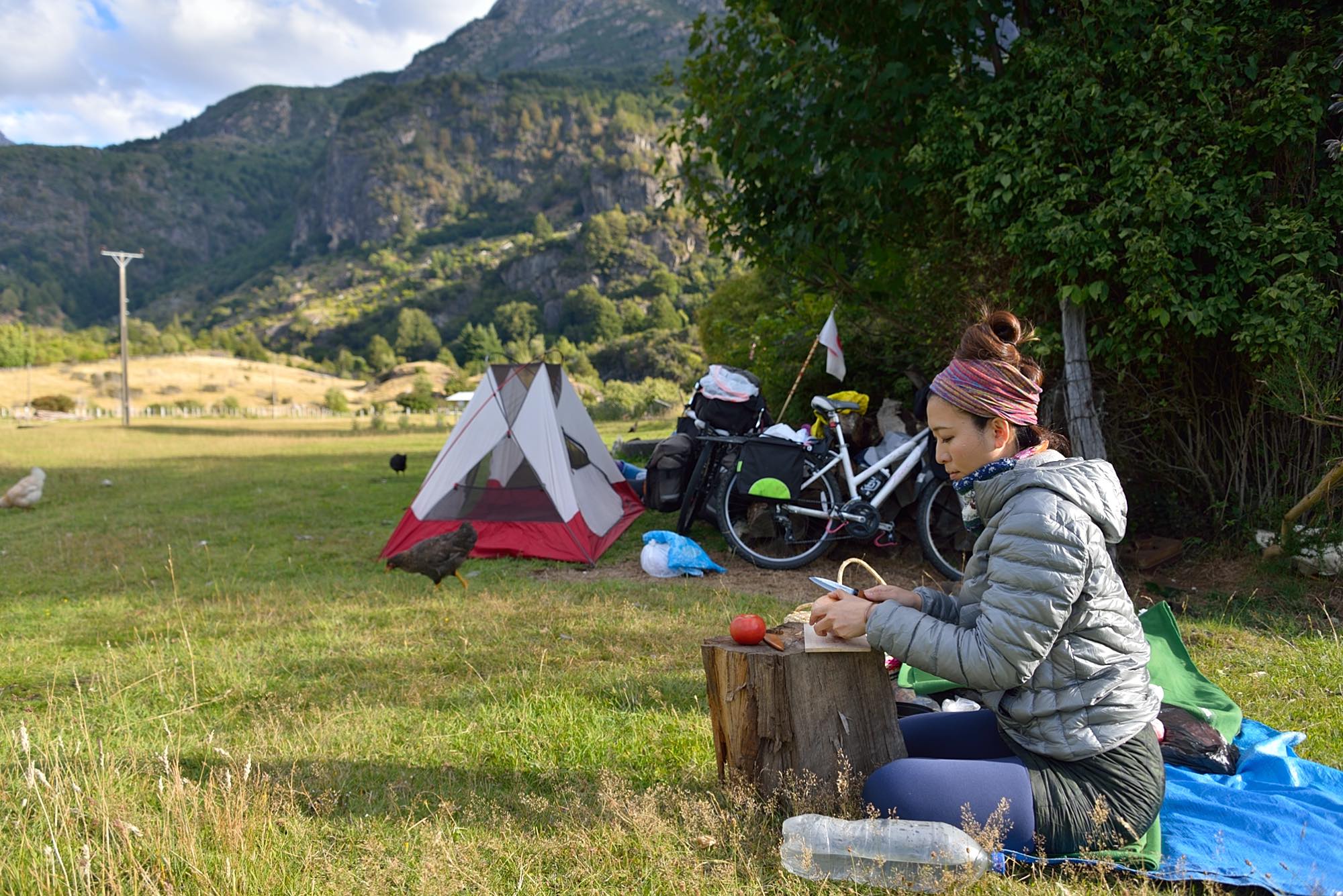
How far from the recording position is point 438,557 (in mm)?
6066

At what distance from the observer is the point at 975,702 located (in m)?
3.33

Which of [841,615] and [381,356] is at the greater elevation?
[381,356]

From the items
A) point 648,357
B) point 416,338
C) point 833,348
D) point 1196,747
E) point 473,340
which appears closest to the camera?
point 1196,747

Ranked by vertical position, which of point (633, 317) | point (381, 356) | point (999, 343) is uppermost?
point (633, 317)

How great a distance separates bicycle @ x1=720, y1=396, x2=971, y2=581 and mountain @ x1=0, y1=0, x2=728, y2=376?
3664 inches

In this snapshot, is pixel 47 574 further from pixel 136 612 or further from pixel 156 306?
pixel 156 306

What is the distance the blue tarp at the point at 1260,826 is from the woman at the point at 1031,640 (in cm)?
21

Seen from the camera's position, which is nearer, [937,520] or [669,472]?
[937,520]

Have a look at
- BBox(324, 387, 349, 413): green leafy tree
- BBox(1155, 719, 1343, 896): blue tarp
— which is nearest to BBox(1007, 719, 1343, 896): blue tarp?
BBox(1155, 719, 1343, 896): blue tarp

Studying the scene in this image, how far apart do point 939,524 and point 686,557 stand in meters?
1.98

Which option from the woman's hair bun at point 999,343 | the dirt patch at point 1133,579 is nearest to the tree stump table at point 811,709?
the woman's hair bun at point 999,343

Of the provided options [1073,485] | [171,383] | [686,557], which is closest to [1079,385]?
[686,557]

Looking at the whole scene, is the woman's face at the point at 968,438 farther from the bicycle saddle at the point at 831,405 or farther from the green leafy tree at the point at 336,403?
the green leafy tree at the point at 336,403

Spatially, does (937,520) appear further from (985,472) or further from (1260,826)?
(985,472)
